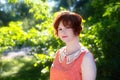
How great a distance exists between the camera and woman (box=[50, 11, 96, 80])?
2.55 metres

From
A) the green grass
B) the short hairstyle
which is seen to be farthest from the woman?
the green grass

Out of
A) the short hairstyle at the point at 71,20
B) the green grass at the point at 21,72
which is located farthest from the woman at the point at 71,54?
the green grass at the point at 21,72

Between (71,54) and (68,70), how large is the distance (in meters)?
0.15

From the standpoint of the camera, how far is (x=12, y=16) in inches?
1307

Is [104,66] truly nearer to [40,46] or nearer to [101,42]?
[101,42]

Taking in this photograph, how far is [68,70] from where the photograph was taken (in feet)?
8.61

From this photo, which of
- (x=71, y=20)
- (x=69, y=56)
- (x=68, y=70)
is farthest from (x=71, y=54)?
(x=71, y=20)

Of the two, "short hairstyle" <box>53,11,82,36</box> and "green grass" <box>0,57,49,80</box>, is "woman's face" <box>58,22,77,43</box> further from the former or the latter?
"green grass" <box>0,57,49,80</box>

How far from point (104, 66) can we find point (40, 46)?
1689mm

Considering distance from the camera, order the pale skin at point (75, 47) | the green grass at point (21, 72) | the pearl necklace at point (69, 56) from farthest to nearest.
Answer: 1. the green grass at point (21, 72)
2. the pearl necklace at point (69, 56)
3. the pale skin at point (75, 47)

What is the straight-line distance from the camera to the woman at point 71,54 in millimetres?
2547

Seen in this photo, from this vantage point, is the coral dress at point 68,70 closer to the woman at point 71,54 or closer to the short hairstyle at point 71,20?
the woman at point 71,54

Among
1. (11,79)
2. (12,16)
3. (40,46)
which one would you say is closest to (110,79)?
(40,46)

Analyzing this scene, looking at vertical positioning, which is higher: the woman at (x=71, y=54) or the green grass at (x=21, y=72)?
the woman at (x=71, y=54)
